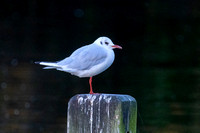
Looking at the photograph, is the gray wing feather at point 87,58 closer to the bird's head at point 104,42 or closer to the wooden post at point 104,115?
the bird's head at point 104,42

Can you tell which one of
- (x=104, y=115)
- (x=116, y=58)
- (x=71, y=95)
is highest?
(x=116, y=58)

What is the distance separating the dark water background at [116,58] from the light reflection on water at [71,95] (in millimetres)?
18

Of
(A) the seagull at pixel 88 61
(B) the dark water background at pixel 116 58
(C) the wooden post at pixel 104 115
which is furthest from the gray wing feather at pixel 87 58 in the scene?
(B) the dark water background at pixel 116 58

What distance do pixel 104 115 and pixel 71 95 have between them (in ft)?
28.6

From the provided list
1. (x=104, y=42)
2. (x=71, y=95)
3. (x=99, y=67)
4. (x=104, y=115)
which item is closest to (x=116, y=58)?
(x=71, y=95)

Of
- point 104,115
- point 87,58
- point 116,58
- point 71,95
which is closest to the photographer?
point 104,115

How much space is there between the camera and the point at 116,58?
17547 mm

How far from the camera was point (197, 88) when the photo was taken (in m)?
12.0

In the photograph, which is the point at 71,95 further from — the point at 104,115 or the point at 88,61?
the point at 104,115

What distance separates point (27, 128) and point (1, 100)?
6.39 ft

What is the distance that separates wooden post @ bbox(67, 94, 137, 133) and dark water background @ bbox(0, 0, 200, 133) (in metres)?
5.89

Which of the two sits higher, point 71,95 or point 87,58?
point 87,58

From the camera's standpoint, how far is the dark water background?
386 inches

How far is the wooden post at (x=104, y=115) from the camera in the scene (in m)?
2.82
